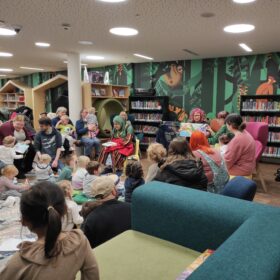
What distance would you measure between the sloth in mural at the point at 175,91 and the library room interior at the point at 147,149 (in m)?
0.04

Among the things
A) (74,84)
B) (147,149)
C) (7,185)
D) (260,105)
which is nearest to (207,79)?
(260,105)

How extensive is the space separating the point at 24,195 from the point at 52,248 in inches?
10.9

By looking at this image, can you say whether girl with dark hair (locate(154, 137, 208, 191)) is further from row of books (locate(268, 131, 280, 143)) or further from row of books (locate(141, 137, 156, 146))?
row of books (locate(141, 137, 156, 146))

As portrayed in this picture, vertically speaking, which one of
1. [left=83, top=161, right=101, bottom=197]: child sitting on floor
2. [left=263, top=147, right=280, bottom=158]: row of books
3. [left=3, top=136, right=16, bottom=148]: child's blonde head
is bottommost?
[left=263, top=147, right=280, bottom=158]: row of books

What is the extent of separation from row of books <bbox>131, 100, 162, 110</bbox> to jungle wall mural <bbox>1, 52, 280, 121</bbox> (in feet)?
1.50

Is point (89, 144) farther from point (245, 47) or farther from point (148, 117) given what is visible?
point (245, 47)

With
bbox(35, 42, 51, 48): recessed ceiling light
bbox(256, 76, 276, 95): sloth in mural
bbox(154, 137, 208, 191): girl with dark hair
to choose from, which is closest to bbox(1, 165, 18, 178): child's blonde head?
bbox(154, 137, 208, 191): girl with dark hair

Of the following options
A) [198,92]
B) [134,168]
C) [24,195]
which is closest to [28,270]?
[24,195]

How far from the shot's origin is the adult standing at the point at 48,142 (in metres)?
5.25

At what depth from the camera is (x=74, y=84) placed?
7.55 metres

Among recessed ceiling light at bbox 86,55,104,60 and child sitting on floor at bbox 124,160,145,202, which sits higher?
recessed ceiling light at bbox 86,55,104,60

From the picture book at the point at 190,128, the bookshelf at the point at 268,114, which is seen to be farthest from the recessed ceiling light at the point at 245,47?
the picture book at the point at 190,128

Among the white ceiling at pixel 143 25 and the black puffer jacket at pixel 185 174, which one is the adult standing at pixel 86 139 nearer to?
the white ceiling at pixel 143 25

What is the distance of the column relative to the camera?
24.7ft
